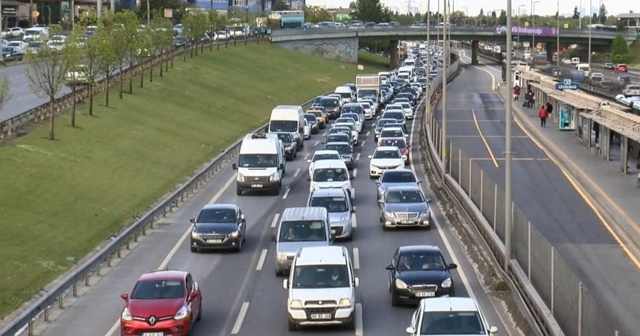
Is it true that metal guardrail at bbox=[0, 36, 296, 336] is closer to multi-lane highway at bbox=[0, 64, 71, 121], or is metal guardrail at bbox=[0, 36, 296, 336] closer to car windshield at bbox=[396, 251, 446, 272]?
car windshield at bbox=[396, 251, 446, 272]

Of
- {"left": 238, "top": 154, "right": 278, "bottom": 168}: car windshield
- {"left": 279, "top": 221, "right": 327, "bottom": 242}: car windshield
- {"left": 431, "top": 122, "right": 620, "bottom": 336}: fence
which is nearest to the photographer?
{"left": 431, "top": 122, "right": 620, "bottom": 336}: fence

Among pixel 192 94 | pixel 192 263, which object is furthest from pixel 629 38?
pixel 192 263

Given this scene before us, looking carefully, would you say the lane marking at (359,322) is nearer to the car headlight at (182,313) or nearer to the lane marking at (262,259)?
the car headlight at (182,313)

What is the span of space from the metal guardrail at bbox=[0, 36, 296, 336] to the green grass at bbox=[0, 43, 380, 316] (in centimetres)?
111

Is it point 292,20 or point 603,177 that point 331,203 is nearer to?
point 603,177

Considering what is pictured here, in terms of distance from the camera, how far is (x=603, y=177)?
49875mm

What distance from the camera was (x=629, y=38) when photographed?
601 feet

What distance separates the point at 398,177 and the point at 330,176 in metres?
2.66

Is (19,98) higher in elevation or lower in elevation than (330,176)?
higher

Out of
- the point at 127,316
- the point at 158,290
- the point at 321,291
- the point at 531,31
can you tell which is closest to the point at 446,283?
the point at 321,291

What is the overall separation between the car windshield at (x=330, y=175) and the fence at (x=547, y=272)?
756 cm

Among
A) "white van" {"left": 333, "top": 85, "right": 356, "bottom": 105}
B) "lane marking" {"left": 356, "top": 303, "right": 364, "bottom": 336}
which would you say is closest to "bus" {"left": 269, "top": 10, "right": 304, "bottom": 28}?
"white van" {"left": 333, "top": 85, "right": 356, "bottom": 105}

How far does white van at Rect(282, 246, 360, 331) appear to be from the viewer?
23.7m

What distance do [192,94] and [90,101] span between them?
23.8 m
